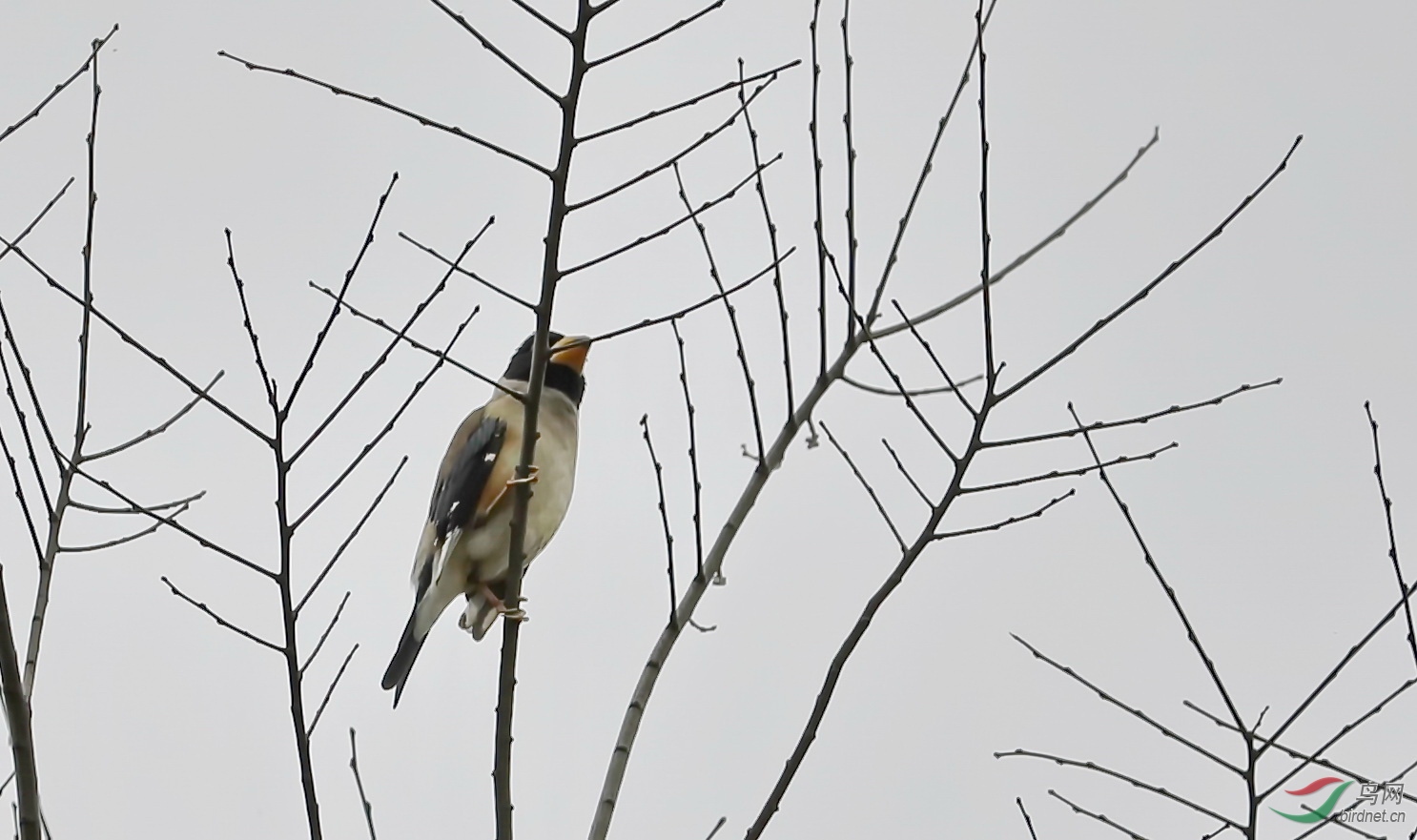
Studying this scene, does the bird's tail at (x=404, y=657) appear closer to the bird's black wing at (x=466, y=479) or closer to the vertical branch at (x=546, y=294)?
the bird's black wing at (x=466, y=479)

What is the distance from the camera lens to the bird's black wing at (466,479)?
4.76m

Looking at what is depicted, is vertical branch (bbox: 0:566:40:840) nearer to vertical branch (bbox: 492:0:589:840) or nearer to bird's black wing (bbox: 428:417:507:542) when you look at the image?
vertical branch (bbox: 492:0:589:840)

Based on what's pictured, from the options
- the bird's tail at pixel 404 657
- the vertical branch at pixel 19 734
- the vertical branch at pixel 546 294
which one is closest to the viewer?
the vertical branch at pixel 19 734

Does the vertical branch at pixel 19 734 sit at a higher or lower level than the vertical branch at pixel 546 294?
lower

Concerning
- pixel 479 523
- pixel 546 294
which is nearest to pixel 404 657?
pixel 479 523

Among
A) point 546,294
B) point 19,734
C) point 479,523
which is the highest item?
point 479,523

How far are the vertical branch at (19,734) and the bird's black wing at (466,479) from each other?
252 centimetres

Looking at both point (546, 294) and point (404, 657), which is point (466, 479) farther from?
point (546, 294)

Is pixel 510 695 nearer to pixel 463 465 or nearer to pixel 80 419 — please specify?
pixel 80 419

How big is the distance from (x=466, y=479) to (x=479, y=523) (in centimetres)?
19

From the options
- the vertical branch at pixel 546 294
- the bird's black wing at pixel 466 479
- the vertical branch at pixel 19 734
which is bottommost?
the vertical branch at pixel 19 734

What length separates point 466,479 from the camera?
485 cm

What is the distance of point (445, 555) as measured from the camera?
4.68 metres

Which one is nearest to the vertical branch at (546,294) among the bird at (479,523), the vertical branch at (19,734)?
the vertical branch at (19,734)
